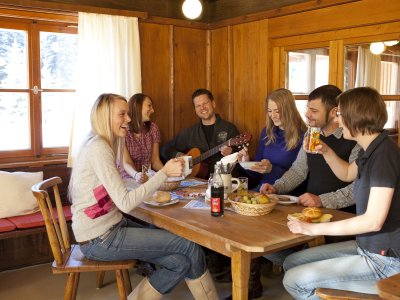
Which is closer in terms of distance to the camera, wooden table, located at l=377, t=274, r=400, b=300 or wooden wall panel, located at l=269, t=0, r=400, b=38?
wooden table, located at l=377, t=274, r=400, b=300

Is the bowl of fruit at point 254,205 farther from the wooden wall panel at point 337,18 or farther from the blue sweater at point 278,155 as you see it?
the wooden wall panel at point 337,18

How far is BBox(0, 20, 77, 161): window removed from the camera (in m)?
3.79

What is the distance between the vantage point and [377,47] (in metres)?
3.34

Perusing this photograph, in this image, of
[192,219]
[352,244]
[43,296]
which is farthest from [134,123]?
[352,244]

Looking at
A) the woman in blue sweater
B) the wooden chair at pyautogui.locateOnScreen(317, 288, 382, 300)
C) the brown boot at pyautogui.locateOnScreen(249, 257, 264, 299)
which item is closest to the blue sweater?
the woman in blue sweater

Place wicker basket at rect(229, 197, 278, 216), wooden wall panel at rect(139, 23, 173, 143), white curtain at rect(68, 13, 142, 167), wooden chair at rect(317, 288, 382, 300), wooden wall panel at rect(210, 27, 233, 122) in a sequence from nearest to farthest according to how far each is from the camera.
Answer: wooden chair at rect(317, 288, 382, 300) < wicker basket at rect(229, 197, 278, 216) < white curtain at rect(68, 13, 142, 167) < wooden wall panel at rect(139, 23, 173, 143) < wooden wall panel at rect(210, 27, 233, 122)

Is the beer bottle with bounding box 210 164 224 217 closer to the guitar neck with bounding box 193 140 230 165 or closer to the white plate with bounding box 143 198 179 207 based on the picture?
the white plate with bounding box 143 198 179 207

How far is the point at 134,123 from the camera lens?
381cm

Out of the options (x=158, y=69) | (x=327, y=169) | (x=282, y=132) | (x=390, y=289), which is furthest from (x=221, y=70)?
(x=390, y=289)

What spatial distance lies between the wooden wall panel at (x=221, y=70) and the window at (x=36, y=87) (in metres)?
1.43

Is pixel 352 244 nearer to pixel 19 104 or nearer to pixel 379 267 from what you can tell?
pixel 379 267

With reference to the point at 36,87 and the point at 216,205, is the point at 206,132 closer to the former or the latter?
the point at 36,87

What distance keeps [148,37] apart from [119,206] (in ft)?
8.18

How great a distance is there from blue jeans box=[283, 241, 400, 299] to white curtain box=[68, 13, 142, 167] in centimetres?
240
